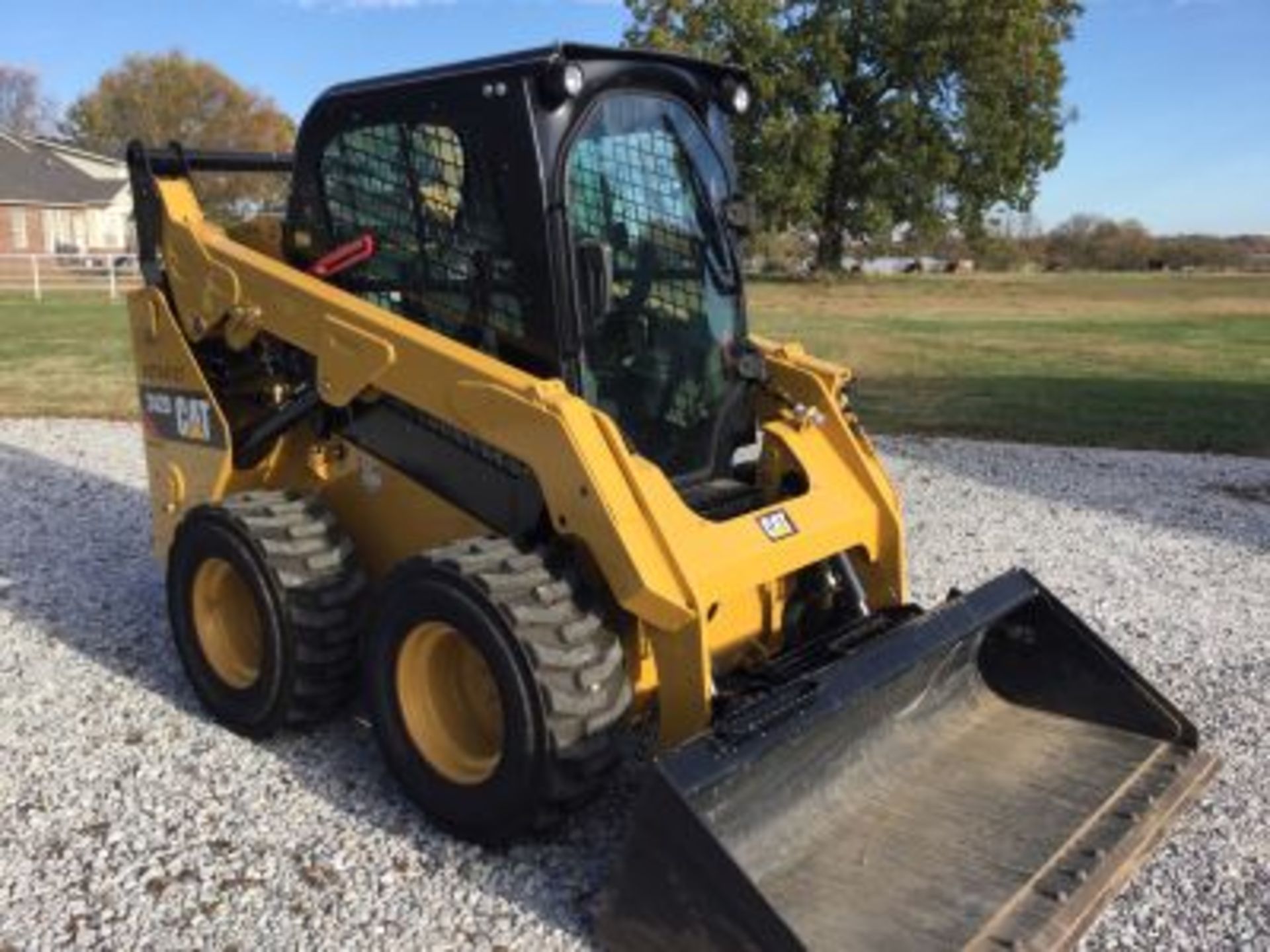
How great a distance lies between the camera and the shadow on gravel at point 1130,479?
856 cm

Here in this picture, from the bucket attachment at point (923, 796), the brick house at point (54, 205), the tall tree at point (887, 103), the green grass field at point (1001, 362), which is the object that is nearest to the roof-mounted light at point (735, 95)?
the bucket attachment at point (923, 796)

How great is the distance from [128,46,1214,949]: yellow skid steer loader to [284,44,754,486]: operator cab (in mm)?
13

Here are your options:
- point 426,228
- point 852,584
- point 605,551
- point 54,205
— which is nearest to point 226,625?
point 426,228

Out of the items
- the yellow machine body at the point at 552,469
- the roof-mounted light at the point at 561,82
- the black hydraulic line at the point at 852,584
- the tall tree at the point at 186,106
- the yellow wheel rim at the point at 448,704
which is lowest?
the yellow wheel rim at the point at 448,704

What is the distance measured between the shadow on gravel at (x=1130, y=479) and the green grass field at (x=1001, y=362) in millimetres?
805

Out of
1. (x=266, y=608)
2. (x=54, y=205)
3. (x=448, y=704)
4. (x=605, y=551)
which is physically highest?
(x=54, y=205)

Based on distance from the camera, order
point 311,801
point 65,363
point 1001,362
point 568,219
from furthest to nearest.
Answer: point 1001,362 < point 65,363 < point 311,801 < point 568,219

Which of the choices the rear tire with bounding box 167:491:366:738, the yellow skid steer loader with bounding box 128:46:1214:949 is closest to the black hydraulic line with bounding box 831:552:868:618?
the yellow skid steer loader with bounding box 128:46:1214:949

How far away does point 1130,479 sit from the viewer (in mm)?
9773

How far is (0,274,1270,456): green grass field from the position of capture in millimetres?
12508

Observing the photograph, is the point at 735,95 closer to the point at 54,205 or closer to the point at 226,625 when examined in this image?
the point at 226,625

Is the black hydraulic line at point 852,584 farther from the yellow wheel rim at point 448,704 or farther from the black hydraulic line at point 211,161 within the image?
the black hydraulic line at point 211,161

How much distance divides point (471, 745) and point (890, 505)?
1682 mm

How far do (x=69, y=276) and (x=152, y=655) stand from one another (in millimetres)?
38252
